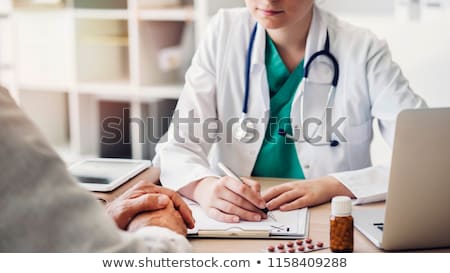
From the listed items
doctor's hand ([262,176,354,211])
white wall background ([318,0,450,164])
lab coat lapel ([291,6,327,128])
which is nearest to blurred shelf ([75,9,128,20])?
white wall background ([318,0,450,164])

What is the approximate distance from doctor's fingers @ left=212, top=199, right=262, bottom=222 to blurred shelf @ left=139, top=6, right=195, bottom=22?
5.34 feet

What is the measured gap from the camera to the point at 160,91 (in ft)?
9.37

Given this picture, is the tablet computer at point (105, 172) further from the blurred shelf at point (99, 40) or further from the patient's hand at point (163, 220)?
the blurred shelf at point (99, 40)

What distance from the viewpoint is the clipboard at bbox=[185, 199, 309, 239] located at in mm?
1124

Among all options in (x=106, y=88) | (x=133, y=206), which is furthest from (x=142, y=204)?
(x=106, y=88)

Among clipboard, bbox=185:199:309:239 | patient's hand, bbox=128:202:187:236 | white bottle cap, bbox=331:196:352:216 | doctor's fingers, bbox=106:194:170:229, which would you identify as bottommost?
clipboard, bbox=185:199:309:239

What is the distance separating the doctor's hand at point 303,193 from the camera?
1.27 meters

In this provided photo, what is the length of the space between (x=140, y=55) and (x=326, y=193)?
5.50 ft

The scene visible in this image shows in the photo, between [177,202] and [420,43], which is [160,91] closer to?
[420,43]

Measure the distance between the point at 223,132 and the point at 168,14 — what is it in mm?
1229

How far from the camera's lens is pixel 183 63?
114 inches

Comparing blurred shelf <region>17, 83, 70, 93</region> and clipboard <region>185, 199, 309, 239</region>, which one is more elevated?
clipboard <region>185, 199, 309, 239</region>

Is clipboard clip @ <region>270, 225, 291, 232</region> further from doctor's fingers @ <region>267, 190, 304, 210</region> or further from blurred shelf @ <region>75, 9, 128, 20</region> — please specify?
blurred shelf @ <region>75, 9, 128, 20</region>

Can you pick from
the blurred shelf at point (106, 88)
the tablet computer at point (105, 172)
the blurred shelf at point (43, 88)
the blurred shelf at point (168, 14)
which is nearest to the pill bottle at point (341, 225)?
the tablet computer at point (105, 172)
